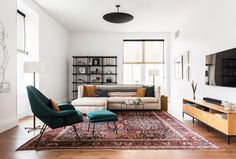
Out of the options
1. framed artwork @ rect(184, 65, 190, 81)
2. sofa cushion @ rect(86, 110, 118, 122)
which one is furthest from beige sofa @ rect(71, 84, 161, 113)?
sofa cushion @ rect(86, 110, 118, 122)

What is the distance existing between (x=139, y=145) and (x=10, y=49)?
10.6 ft

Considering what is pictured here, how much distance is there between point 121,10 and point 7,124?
424 centimetres

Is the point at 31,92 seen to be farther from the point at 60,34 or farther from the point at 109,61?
the point at 109,61

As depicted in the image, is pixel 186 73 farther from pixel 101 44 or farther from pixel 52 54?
pixel 52 54

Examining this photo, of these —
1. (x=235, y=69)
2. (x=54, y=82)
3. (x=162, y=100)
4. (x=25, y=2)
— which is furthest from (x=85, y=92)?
(x=235, y=69)

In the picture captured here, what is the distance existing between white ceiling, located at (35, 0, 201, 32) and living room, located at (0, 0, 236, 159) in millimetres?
32

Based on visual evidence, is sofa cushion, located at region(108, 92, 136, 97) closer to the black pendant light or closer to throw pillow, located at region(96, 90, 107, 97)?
throw pillow, located at region(96, 90, 107, 97)

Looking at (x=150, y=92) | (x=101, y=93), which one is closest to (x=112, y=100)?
(x=101, y=93)

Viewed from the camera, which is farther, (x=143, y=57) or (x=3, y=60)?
(x=143, y=57)

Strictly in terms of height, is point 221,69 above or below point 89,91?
above

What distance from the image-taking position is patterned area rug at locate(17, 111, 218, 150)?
2.96 meters

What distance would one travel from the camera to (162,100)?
20.0ft

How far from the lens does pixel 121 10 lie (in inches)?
235

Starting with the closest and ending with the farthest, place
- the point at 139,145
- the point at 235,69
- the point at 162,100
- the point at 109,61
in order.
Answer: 1. the point at 139,145
2. the point at 235,69
3. the point at 162,100
4. the point at 109,61
